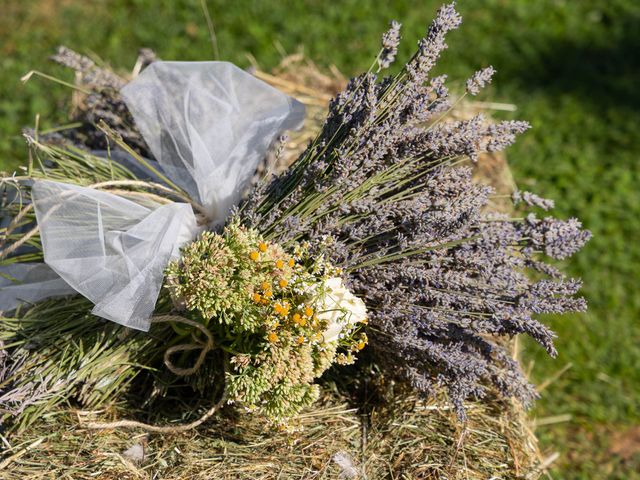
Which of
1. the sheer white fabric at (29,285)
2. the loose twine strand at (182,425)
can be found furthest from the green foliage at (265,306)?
the sheer white fabric at (29,285)

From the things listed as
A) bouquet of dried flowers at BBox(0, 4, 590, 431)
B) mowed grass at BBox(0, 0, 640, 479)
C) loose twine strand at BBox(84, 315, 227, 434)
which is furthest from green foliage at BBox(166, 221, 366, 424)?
mowed grass at BBox(0, 0, 640, 479)

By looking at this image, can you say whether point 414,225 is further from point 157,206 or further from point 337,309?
point 157,206

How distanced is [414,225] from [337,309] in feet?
0.95

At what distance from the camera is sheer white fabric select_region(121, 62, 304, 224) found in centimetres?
177

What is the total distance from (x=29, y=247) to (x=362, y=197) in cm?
99

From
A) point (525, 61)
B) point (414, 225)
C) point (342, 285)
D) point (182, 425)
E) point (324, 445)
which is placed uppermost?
point (525, 61)

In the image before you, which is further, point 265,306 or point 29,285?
point 29,285

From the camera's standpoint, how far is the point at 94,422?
166cm

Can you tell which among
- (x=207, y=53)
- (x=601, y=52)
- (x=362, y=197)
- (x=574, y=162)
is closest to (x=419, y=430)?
(x=362, y=197)

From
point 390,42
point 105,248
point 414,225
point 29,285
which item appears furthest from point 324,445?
point 390,42

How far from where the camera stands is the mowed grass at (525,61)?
2969 mm

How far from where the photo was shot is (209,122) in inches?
71.1

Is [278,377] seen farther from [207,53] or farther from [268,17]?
[268,17]

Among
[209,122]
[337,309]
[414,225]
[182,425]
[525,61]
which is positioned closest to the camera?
[337,309]
